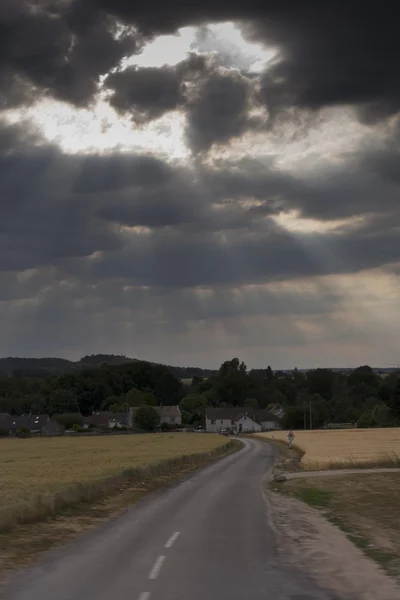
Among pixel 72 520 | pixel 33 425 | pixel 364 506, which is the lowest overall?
pixel 364 506

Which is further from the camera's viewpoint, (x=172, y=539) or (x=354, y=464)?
(x=354, y=464)

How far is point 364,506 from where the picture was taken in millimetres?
27109

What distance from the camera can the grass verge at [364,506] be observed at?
55.3 feet

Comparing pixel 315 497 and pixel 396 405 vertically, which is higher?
pixel 396 405

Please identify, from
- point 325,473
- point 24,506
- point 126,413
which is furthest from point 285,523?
point 126,413

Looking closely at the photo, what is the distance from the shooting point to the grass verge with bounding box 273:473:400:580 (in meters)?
16.8

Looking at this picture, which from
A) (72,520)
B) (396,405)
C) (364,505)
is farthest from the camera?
(396,405)

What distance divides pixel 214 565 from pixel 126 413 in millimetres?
176841

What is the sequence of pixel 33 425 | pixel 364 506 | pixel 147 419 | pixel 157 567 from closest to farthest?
pixel 157 567 → pixel 364 506 → pixel 147 419 → pixel 33 425

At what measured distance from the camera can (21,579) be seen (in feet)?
42.5

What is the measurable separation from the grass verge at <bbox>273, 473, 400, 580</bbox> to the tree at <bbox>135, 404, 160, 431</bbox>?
122524 millimetres

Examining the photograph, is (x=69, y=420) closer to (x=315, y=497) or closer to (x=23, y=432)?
(x=23, y=432)

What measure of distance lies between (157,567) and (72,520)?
9.32 metres

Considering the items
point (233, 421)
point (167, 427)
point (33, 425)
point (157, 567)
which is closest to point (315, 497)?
point (157, 567)
